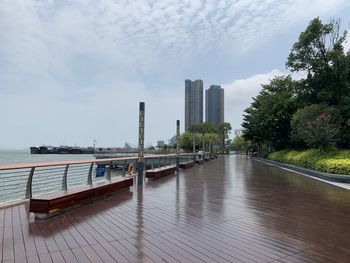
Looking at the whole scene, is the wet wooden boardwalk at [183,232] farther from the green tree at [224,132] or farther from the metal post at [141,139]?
the green tree at [224,132]

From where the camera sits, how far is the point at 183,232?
528 cm

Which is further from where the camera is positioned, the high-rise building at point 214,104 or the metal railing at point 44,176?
the high-rise building at point 214,104

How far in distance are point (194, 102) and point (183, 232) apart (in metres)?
131

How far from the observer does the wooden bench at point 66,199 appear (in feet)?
19.3

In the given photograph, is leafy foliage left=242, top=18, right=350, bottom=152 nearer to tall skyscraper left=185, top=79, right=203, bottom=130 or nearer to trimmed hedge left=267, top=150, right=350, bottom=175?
trimmed hedge left=267, top=150, right=350, bottom=175

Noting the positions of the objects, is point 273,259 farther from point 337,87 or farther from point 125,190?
point 337,87

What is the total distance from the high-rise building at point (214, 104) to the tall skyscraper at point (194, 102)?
10.6ft

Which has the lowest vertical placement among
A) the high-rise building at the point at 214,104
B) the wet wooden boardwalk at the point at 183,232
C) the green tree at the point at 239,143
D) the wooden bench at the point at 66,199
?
the wet wooden boardwalk at the point at 183,232

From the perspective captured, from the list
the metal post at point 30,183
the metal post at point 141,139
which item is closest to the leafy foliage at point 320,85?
the metal post at point 141,139

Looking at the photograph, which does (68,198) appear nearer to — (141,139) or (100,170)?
(100,170)

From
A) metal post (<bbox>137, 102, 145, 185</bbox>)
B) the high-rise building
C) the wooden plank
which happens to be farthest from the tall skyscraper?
the wooden plank

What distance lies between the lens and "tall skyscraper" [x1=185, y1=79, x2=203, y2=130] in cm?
13450

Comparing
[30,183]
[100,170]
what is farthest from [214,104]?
[30,183]

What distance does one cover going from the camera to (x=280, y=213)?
6926mm
